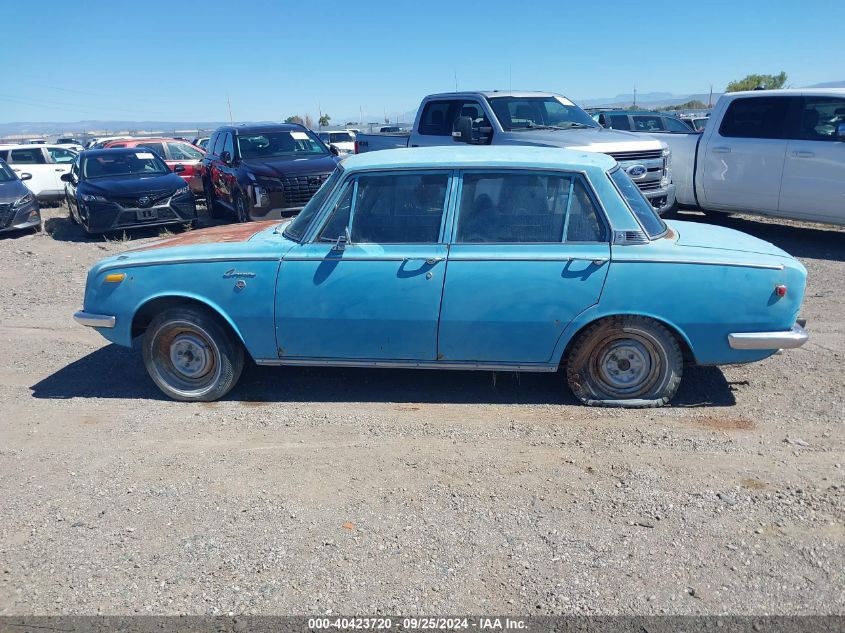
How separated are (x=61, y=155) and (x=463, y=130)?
1267 centimetres

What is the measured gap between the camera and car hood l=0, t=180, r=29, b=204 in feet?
41.9

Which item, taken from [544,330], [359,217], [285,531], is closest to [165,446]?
[285,531]

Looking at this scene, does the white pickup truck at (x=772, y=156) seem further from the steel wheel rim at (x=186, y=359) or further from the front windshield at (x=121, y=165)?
the front windshield at (x=121, y=165)

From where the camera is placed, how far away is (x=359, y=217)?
4.90m

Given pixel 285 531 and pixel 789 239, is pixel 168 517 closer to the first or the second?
pixel 285 531

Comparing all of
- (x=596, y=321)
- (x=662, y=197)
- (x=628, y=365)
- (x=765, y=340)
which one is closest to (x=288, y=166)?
(x=662, y=197)

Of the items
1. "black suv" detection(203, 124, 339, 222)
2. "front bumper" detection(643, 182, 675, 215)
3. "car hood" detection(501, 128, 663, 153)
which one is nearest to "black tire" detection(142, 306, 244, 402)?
"black suv" detection(203, 124, 339, 222)

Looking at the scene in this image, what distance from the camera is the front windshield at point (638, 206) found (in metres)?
4.79

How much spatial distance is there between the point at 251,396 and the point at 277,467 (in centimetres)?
118

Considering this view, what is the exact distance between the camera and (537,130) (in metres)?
10.4

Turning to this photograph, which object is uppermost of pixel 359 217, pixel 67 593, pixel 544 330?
pixel 359 217

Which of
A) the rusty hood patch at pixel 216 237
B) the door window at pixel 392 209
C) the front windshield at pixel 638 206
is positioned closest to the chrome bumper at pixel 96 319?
the rusty hood patch at pixel 216 237

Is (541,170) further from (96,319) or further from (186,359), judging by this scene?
(96,319)

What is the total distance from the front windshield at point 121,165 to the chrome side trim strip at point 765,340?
11066 millimetres
